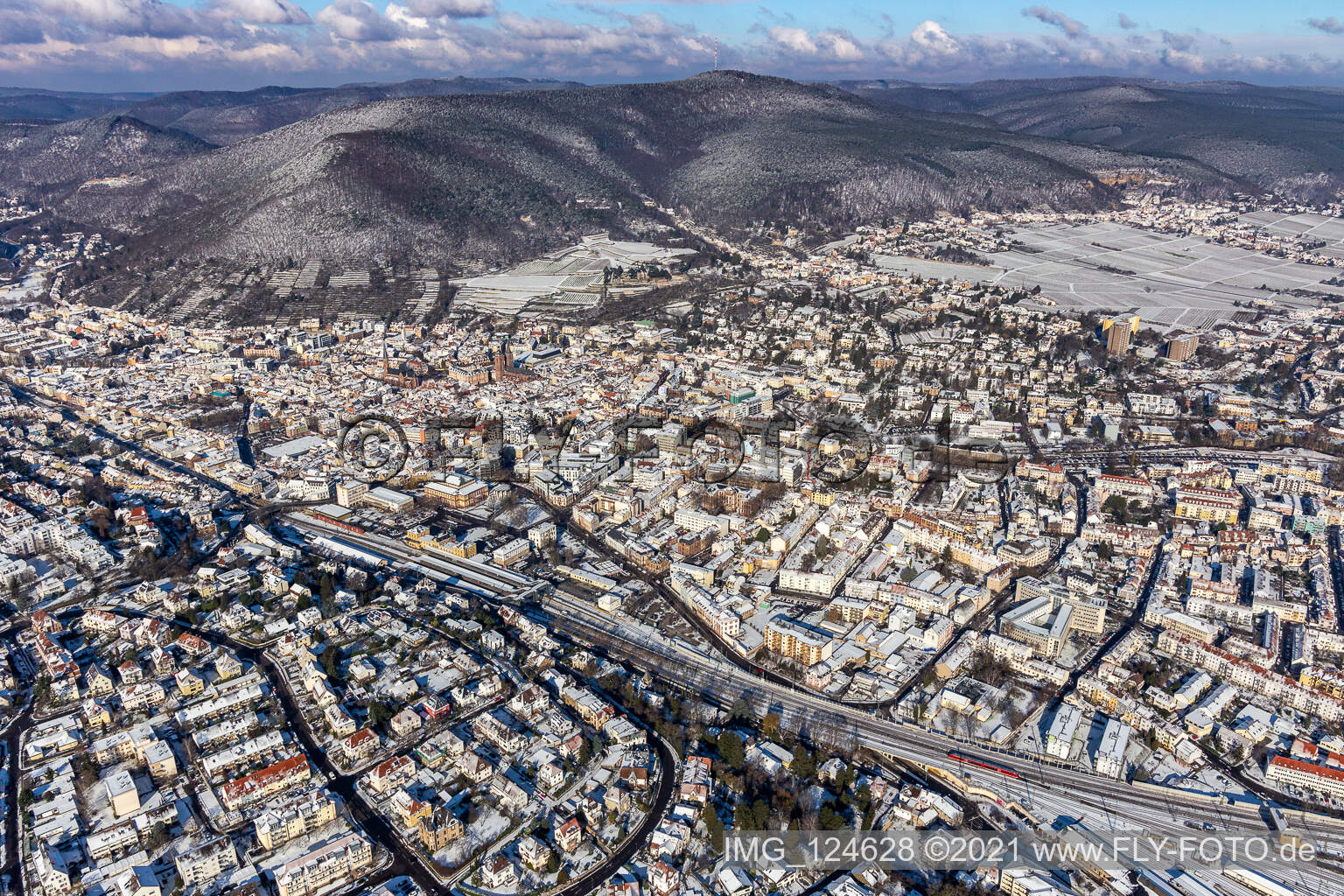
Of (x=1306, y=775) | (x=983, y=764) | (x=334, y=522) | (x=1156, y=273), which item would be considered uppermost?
(x=1156, y=273)

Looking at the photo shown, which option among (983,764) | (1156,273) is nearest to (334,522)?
(983,764)

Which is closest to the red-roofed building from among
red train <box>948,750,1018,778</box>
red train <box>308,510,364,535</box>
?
red train <box>948,750,1018,778</box>

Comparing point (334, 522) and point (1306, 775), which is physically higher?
point (1306, 775)

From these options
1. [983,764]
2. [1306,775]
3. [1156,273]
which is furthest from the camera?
[1156,273]

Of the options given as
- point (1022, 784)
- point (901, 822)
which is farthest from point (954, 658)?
point (901, 822)

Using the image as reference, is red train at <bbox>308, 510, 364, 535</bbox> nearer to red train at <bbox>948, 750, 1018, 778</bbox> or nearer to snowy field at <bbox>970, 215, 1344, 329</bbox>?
red train at <bbox>948, 750, 1018, 778</bbox>

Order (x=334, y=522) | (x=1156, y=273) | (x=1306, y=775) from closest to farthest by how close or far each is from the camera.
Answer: (x=1306, y=775)
(x=334, y=522)
(x=1156, y=273)

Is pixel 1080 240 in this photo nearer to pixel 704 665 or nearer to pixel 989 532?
pixel 989 532

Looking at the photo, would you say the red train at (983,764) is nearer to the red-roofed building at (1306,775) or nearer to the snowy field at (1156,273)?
the red-roofed building at (1306,775)

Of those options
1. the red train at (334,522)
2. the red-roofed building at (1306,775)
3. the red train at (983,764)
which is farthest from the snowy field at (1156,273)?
the red train at (334,522)

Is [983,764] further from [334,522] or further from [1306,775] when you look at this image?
[334,522]
